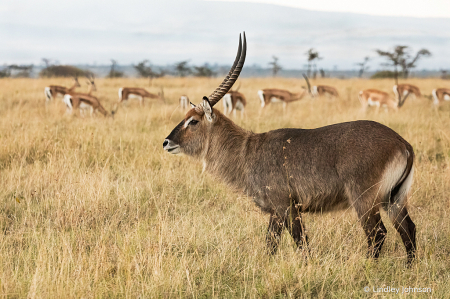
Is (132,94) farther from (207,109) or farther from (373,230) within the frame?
(373,230)

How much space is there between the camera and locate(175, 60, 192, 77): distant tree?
1743 inches

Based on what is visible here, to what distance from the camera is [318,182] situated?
3.37 meters

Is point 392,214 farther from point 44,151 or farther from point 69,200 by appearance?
point 44,151

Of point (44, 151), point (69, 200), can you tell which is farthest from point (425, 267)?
point (44, 151)

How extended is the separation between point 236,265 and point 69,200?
2.03 m

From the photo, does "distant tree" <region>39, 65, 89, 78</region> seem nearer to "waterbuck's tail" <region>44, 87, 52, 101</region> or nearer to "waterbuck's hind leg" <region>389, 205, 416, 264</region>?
"waterbuck's tail" <region>44, 87, 52, 101</region>

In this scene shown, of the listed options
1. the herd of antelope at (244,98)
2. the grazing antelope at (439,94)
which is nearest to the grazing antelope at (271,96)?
the herd of antelope at (244,98)

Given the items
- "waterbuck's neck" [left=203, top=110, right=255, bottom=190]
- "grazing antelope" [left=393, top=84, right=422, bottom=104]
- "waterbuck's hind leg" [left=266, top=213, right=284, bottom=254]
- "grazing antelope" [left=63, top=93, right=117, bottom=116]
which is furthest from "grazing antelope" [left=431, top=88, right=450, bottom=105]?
"waterbuck's hind leg" [left=266, top=213, right=284, bottom=254]

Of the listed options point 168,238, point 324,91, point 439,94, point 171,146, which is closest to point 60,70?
point 324,91

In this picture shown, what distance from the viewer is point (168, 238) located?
356cm

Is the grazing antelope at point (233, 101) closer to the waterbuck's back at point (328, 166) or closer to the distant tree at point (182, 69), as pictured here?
the waterbuck's back at point (328, 166)

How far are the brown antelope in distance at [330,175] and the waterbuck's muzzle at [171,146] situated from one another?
51 centimetres

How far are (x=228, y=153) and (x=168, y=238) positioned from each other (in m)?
0.94

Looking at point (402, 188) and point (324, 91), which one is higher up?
point (324, 91)
